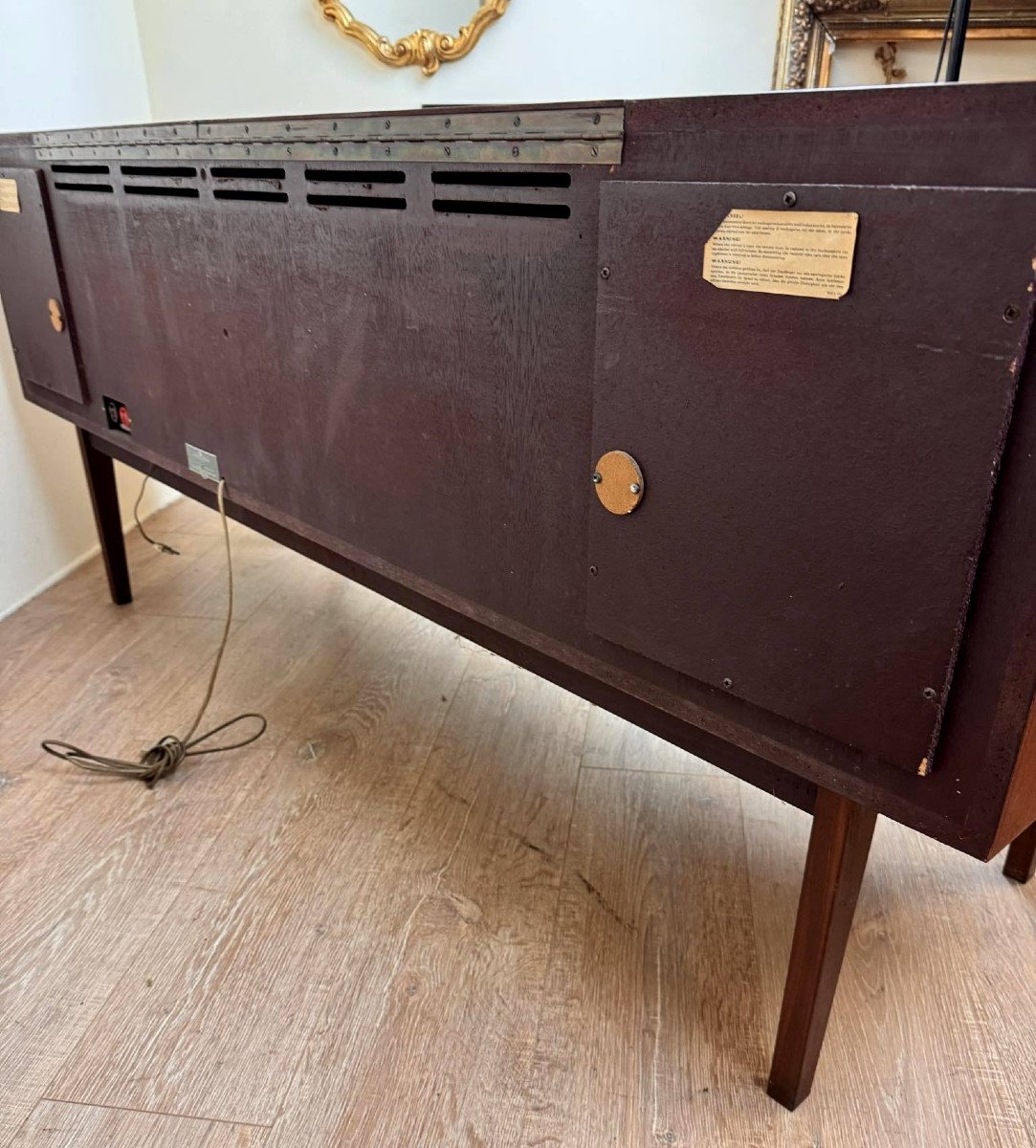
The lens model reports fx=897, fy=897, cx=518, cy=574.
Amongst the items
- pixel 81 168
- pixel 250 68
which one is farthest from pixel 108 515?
pixel 250 68

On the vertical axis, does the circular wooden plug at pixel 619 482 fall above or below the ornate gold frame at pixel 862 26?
below

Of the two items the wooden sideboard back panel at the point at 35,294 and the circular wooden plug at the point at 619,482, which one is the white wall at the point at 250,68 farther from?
the circular wooden plug at the point at 619,482

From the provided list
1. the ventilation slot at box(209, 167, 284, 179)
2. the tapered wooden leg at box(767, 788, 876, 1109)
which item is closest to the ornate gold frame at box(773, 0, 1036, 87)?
the ventilation slot at box(209, 167, 284, 179)

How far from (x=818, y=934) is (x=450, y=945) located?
19.5 inches

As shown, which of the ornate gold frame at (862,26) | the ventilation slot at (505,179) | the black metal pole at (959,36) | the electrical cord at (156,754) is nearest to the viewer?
the ventilation slot at (505,179)

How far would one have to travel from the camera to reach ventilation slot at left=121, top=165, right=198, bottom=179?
1195mm

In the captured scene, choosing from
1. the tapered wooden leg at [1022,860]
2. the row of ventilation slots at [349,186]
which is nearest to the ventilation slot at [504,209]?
the row of ventilation slots at [349,186]

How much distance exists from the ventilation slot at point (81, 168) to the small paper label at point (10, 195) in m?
0.13

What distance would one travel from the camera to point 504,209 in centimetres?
83

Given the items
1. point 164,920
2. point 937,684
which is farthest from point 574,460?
point 164,920

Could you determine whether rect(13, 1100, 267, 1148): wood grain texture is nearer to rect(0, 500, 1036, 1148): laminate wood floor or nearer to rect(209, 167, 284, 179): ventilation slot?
rect(0, 500, 1036, 1148): laminate wood floor

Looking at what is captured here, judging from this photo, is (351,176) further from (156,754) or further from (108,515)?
(108,515)

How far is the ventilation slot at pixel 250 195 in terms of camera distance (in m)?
1.07

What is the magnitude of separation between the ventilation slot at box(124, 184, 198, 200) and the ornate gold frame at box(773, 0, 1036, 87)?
3.92 feet
